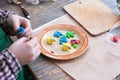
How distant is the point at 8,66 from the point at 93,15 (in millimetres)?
394

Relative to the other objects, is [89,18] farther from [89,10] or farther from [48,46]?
[48,46]

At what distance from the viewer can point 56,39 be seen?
749mm

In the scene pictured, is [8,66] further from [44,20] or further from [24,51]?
[44,20]

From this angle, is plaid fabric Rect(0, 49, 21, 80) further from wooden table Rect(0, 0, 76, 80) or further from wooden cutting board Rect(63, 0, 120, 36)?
wooden cutting board Rect(63, 0, 120, 36)

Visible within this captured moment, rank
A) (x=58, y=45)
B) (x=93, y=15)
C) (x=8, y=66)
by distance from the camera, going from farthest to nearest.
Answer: (x=93, y=15) < (x=58, y=45) < (x=8, y=66)

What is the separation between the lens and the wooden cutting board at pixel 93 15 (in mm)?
791

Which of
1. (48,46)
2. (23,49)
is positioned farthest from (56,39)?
(23,49)

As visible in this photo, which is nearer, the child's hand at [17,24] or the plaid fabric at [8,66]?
the plaid fabric at [8,66]

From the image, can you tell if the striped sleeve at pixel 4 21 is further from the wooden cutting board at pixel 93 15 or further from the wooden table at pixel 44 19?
the wooden cutting board at pixel 93 15

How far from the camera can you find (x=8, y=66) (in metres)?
0.60

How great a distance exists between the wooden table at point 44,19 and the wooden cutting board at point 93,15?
0.16 ft

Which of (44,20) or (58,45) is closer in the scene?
(58,45)

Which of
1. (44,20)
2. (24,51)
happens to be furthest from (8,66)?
(44,20)

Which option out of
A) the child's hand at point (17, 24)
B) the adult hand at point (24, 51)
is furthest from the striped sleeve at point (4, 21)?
the adult hand at point (24, 51)
